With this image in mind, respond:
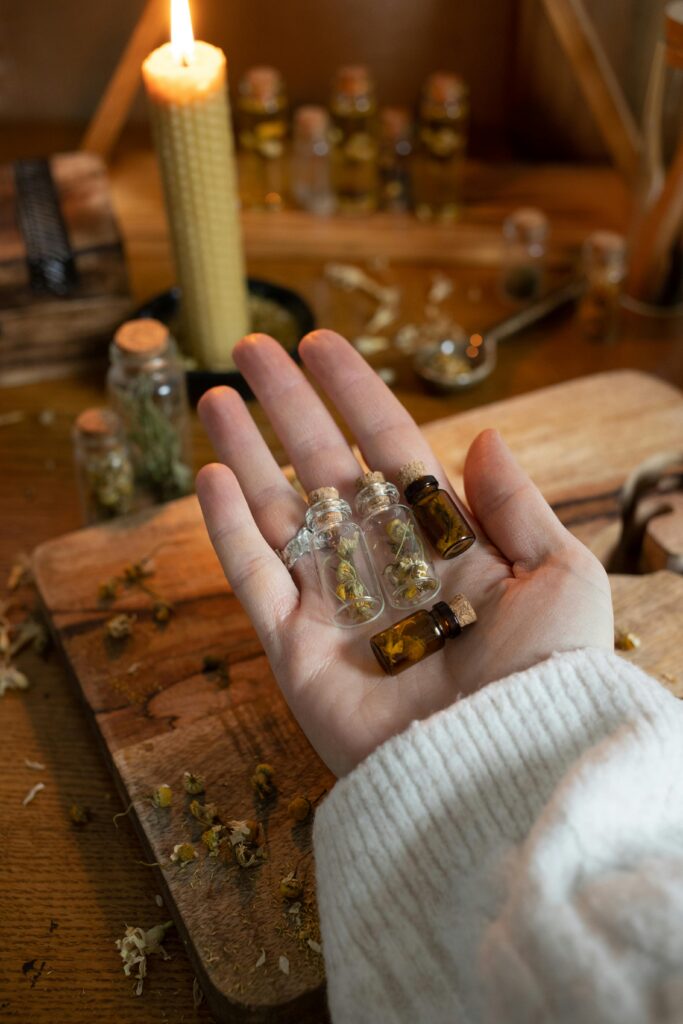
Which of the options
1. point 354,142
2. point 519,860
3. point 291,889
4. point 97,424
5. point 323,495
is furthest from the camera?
point 354,142

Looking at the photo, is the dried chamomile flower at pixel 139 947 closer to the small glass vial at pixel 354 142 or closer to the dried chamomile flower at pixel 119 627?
the dried chamomile flower at pixel 119 627

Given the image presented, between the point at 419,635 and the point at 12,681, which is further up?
the point at 419,635

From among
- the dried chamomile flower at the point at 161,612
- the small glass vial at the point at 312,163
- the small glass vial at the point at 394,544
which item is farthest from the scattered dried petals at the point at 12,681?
the small glass vial at the point at 312,163

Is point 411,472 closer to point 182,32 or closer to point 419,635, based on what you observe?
point 419,635

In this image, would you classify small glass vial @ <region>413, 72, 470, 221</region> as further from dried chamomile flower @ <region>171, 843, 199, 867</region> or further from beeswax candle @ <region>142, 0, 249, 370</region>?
dried chamomile flower @ <region>171, 843, 199, 867</region>

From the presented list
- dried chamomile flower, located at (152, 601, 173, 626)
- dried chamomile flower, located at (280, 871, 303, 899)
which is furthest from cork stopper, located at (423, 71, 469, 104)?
dried chamomile flower, located at (280, 871, 303, 899)

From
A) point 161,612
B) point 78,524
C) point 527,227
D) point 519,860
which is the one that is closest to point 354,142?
point 527,227
